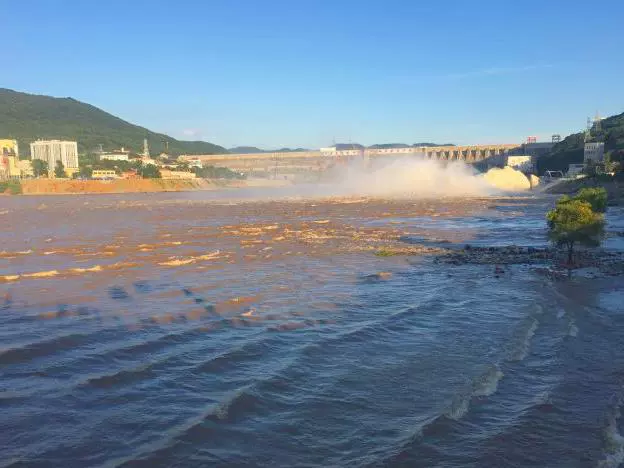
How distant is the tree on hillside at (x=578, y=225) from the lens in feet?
83.4

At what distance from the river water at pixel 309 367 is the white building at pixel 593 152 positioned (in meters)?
107

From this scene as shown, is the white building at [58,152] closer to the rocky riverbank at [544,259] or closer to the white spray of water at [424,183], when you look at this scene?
the white spray of water at [424,183]

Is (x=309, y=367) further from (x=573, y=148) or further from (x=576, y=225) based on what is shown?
(x=573, y=148)

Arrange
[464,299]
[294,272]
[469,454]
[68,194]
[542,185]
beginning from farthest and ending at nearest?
1. [68,194]
2. [542,185]
3. [294,272]
4. [464,299]
5. [469,454]

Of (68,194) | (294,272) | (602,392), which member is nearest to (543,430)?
(602,392)

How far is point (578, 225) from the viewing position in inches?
1003

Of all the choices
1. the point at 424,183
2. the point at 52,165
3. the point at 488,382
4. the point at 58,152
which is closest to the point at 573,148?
the point at 424,183

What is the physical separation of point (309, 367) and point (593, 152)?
127m

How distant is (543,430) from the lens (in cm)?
940

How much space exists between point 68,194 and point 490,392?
436 feet

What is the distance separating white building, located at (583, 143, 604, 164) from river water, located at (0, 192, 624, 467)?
10720cm

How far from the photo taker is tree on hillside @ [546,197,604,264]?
25406mm

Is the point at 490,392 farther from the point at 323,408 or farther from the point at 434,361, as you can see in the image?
the point at 323,408

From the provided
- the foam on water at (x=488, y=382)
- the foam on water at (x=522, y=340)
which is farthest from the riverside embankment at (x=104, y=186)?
the foam on water at (x=488, y=382)
